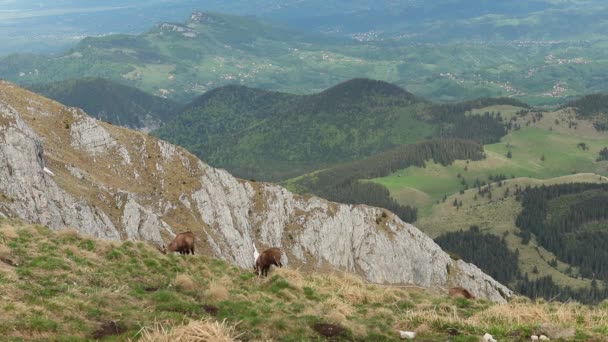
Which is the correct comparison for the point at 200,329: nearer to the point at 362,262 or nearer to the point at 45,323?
the point at 45,323

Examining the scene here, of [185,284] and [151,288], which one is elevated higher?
[185,284]

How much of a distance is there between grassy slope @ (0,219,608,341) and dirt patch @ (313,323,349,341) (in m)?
0.21

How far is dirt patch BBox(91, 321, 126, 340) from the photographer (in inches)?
771

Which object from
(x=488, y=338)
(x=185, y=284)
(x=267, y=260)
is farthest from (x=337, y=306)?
(x=267, y=260)

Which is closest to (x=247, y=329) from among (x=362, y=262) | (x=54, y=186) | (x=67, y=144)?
(x=54, y=186)

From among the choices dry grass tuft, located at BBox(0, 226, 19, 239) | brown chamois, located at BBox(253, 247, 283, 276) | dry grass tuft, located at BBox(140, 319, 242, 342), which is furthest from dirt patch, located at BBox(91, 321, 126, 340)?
brown chamois, located at BBox(253, 247, 283, 276)

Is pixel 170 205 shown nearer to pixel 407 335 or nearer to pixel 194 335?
pixel 407 335

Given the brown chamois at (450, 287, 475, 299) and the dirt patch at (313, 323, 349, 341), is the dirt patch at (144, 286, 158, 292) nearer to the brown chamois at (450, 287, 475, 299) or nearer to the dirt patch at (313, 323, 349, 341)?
the dirt patch at (313, 323, 349, 341)

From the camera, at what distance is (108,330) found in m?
20.1

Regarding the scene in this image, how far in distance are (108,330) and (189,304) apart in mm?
4868

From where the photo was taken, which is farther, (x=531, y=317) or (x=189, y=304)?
(x=531, y=317)

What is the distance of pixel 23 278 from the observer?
25.3m

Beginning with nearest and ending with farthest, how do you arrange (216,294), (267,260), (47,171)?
(216,294), (267,260), (47,171)

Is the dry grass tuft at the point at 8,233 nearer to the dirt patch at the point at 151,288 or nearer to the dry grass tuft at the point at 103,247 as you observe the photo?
the dry grass tuft at the point at 103,247
